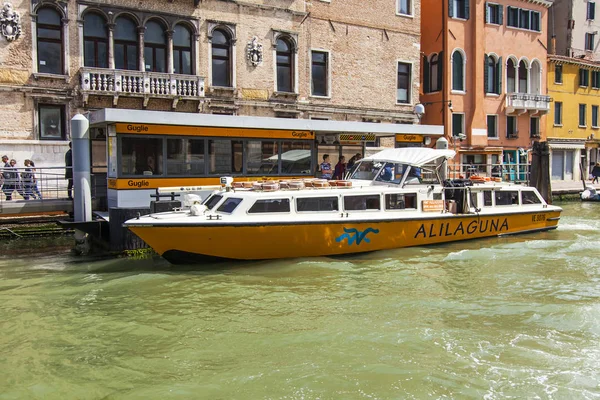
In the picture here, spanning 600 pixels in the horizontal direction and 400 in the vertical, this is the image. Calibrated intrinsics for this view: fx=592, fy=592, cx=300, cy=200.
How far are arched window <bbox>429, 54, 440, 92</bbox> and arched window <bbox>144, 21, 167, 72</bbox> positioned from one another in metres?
15.8

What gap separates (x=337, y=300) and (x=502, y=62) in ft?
92.3

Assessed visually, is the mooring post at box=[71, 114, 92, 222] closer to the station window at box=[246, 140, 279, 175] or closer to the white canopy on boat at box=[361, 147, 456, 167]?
the station window at box=[246, 140, 279, 175]

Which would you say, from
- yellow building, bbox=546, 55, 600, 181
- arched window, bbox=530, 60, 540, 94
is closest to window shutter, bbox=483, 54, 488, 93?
arched window, bbox=530, 60, 540, 94

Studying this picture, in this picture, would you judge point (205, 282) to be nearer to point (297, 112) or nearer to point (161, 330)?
point (161, 330)

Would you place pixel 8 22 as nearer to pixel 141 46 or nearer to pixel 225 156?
pixel 141 46

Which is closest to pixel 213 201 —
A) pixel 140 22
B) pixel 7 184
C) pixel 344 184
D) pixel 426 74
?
pixel 344 184

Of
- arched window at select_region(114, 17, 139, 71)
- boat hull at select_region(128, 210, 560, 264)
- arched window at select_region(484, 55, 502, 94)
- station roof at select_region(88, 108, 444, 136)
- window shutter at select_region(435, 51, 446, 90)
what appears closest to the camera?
boat hull at select_region(128, 210, 560, 264)

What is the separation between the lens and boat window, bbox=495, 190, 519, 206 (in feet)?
51.1

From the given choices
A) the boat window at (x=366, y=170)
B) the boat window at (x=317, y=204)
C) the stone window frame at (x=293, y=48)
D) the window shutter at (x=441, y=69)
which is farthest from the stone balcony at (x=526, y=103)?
the boat window at (x=317, y=204)

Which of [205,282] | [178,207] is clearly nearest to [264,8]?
[178,207]

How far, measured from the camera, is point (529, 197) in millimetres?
16391

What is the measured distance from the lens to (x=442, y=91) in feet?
105

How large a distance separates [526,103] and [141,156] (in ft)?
88.1

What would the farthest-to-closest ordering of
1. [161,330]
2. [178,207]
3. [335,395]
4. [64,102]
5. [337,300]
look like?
[64,102] → [178,207] → [337,300] → [161,330] → [335,395]
